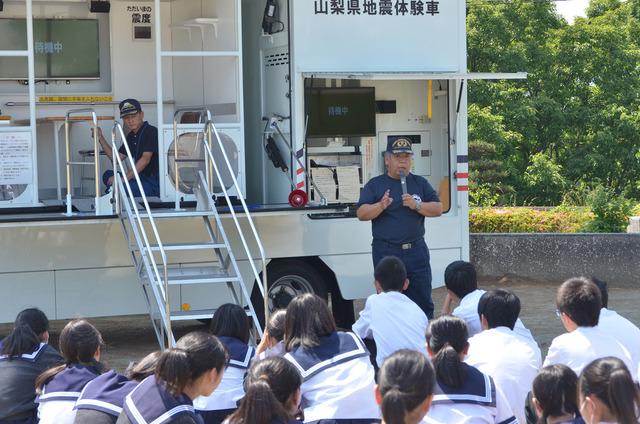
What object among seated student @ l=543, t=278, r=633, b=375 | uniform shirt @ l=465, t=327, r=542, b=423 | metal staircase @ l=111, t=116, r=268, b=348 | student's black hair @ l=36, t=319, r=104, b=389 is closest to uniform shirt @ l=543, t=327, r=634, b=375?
seated student @ l=543, t=278, r=633, b=375

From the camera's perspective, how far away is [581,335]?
5.70 meters

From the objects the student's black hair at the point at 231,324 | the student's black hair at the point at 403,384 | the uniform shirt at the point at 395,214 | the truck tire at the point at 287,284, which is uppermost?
the uniform shirt at the point at 395,214

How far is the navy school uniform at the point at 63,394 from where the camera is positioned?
206 inches

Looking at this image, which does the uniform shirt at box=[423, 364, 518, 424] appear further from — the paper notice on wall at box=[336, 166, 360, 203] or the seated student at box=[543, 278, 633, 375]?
the paper notice on wall at box=[336, 166, 360, 203]

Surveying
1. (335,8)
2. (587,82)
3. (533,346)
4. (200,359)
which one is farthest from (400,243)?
(587,82)

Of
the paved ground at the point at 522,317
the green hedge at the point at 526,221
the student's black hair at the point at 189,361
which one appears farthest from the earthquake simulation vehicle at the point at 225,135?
the green hedge at the point at 526,221

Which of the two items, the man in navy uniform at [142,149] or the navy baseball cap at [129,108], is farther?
the navy baseball cap at [129,108]

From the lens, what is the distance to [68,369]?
5.40 meters

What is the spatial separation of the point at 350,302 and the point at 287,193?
1.34m

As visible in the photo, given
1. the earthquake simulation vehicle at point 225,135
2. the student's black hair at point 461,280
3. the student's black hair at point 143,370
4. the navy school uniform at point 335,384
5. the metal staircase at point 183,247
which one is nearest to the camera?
the student's black hair at point 143,370

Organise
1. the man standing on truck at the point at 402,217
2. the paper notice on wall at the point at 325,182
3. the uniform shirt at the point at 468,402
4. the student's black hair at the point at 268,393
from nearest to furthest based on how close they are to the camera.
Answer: the student's black hair at the point at 268,393, the uniform shirt at the point at 468,402, the man standing on truck at the point at 402,217, the paper notice on wall at the point at 325,182

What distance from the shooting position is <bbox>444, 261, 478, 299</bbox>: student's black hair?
7.20 metres

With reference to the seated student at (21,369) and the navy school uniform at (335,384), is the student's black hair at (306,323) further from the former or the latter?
the seated student at (21,369)

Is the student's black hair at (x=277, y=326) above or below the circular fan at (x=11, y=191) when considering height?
below
